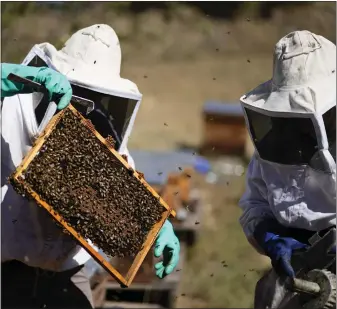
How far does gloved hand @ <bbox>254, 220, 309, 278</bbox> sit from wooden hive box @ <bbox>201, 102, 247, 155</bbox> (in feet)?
17.7

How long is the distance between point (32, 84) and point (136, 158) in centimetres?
387

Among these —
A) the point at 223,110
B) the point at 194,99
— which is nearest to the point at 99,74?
the point at 223,110

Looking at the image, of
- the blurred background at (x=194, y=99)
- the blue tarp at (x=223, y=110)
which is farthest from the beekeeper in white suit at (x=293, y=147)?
the blue tarp at (x=223, y=110)

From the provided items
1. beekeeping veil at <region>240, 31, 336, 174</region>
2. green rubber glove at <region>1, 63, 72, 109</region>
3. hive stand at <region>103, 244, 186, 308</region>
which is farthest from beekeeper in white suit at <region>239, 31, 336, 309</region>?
hive stand at <region>103, 244, 186, 308</region>

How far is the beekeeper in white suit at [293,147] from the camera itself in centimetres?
264

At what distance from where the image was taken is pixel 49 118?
278cm

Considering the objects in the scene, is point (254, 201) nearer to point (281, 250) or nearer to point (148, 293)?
point (281, 250)

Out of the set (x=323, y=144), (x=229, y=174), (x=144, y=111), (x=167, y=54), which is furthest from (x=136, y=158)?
(x=167, y=54)

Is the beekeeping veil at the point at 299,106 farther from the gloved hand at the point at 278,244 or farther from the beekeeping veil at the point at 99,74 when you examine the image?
the beekeeping veil at the point at 99,74

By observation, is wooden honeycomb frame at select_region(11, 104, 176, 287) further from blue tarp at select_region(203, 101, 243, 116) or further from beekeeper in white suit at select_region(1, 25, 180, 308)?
blue tarp at select_region(203, 101, 243, 116)

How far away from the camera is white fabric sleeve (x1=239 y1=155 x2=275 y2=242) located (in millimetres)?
2891

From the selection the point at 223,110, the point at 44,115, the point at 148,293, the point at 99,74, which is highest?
the point at 99,74

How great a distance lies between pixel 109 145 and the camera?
272cm

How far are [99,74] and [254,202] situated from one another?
0.84m
